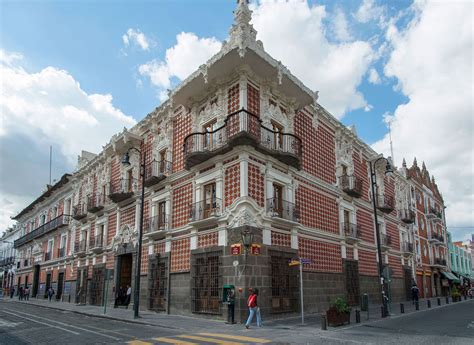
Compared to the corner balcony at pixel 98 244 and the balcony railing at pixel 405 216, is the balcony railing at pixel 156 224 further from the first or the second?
the balcony railing at pixel 405 216

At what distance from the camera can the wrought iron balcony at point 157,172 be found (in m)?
21.2

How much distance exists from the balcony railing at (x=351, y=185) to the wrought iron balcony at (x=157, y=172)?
1101cm

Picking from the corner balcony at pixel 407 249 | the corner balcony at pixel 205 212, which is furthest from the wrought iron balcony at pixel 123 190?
the corner balcony at pixel 407 249

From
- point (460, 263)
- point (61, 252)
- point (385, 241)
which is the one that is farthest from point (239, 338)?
point (460, 263)

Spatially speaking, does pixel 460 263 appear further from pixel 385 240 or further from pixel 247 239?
pixel 247 239

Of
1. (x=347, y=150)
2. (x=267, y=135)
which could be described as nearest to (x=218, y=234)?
(x=267, y=135)

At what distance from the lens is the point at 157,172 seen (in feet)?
72.2

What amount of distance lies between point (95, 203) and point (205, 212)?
1386cm

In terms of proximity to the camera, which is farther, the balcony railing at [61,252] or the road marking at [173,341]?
the balcony railing at [61,252]

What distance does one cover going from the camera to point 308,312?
60.9 feet

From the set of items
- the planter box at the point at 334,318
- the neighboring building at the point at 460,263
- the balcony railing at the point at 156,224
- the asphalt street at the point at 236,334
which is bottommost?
the asphalt street at the point at 236,334

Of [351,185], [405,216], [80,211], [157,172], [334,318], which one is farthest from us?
[405,216]

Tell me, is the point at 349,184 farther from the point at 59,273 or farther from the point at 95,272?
the point at 59,273

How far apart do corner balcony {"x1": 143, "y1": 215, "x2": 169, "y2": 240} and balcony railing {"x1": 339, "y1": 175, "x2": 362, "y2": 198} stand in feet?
37.3
